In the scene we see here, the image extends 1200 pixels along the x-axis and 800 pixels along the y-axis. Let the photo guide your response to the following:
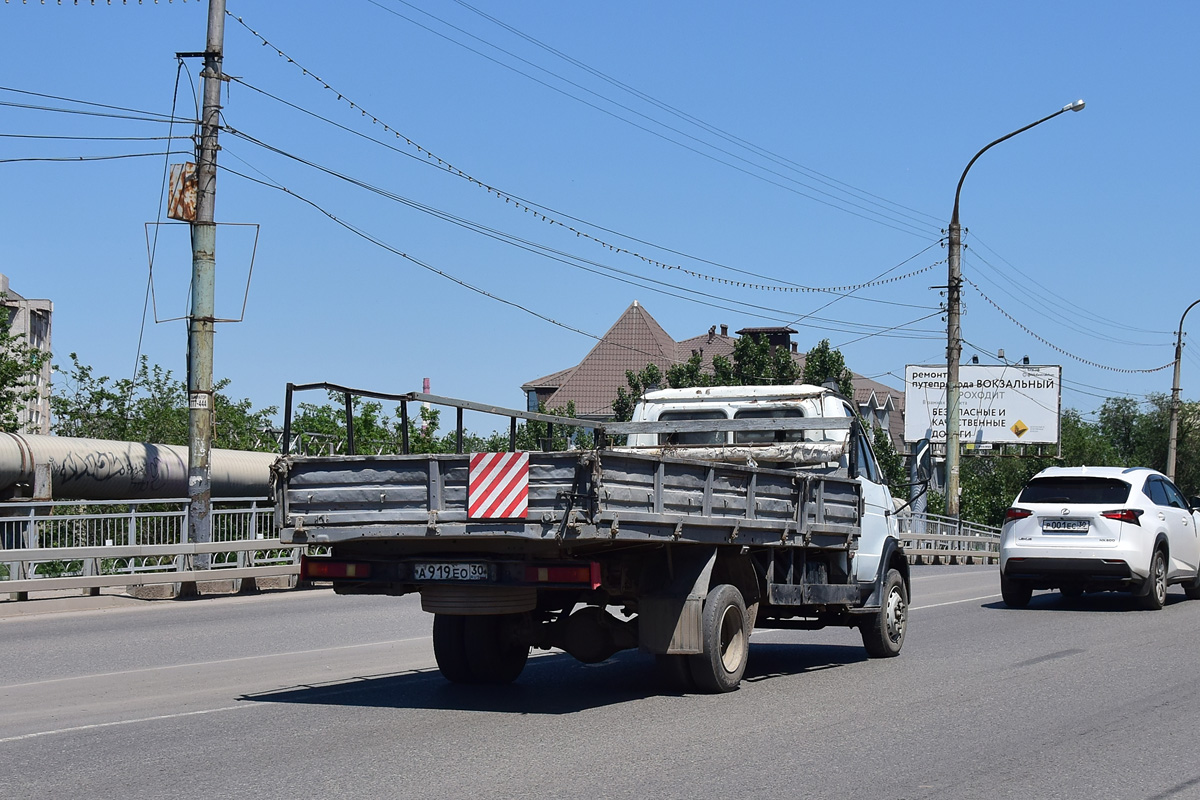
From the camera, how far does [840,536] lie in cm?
1082

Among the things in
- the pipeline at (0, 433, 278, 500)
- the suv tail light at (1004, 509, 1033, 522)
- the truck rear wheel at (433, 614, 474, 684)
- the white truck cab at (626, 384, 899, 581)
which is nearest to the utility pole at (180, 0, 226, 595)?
the pipeline at (0, 433, 278, 500)

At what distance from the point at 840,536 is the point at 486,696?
3.31 meters

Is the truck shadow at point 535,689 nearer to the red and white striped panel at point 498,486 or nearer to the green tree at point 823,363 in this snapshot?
the red and white striped panel at point 498,486

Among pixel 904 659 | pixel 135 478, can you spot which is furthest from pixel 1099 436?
pixel 904 659

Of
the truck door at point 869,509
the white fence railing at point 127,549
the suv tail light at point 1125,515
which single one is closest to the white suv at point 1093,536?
the suv tail light at point 1125,515

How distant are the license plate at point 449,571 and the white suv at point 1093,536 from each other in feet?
32.3

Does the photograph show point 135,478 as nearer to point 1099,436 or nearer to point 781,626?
point 781,626

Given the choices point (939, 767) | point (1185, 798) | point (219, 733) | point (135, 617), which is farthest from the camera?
point (135, 617)

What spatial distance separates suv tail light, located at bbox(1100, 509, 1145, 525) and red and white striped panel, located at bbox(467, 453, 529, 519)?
35.0 feet

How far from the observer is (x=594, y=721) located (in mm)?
8172

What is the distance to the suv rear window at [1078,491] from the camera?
1642cm

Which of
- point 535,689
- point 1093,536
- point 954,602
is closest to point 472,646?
point 535,689

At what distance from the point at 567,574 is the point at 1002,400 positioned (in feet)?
165

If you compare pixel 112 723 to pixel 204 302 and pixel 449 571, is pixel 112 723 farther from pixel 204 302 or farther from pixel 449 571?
pixel 204 302
